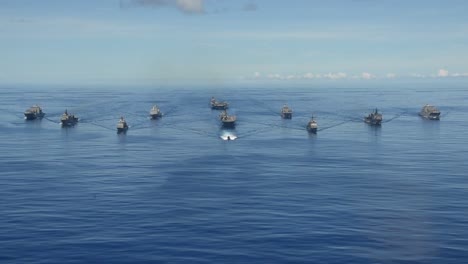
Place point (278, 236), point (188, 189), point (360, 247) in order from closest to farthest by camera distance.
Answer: point (360, 247), point (278, 236), point (188, 189)

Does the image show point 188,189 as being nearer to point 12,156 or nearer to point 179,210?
point 179,210

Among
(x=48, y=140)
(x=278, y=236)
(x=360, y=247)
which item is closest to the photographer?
(x=360, y=247)

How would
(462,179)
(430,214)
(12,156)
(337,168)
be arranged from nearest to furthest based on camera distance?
1. (430,214)
2. (462,179)
3. (337,168)
4. (12,156)

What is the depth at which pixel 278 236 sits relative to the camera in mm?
73688

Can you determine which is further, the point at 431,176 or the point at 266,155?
the point at 266,155

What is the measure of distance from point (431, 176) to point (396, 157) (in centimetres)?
2740

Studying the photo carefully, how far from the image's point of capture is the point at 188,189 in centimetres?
10381

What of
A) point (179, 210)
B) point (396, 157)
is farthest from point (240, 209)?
point (396, 157)

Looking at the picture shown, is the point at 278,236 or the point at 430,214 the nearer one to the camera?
the point at 278,236

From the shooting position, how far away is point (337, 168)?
416ft

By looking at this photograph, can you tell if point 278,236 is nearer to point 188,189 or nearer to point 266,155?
point 188,189

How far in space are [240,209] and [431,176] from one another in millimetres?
50771

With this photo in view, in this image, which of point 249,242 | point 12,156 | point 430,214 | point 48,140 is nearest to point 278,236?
point 249,242

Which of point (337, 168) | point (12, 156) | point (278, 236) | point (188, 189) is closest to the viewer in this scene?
point (278, 236)
